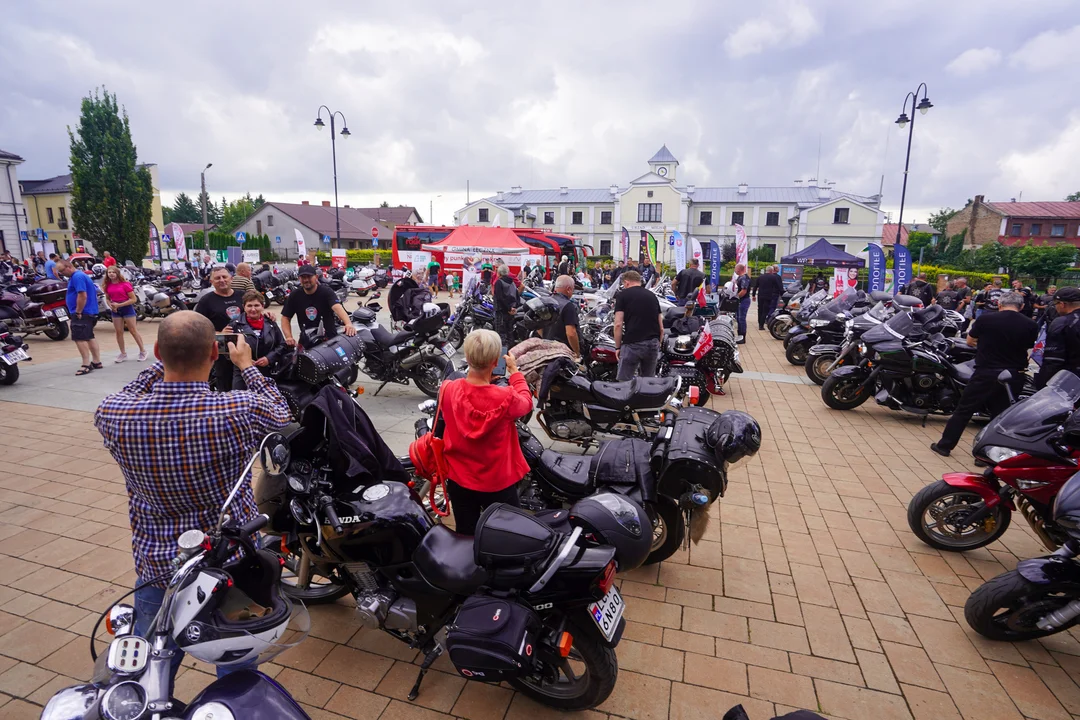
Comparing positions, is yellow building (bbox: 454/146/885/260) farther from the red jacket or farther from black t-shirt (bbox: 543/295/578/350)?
the red jacket

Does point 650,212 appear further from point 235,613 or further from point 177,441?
point 235,613

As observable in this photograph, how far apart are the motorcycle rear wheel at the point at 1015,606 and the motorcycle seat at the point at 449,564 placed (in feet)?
9.12

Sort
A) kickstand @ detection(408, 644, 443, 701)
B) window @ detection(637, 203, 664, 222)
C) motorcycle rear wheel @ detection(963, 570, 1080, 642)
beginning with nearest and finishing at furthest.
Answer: kickstand @ detection(408, 644, 443, 701)
motorcycle rear wheel @ detection(963, 570, 1080, 642)
window @ detection(637, 203, 664, 222)

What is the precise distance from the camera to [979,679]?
2.82 meters

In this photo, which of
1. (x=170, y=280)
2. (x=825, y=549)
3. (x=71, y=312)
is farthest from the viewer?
(x=170, y=280)

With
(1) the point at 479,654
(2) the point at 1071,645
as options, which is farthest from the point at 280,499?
(2) the point at 1071,645

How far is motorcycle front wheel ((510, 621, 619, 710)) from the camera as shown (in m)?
2.36

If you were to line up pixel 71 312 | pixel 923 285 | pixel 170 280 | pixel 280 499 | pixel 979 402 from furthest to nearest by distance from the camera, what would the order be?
pixel 170 280 < pixel 923 285 < pixel 71 312 < pixel 979 402 < pixel 280 499

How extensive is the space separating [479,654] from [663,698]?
1.10m

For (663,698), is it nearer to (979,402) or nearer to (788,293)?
(979,402)

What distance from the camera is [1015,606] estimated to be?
2969mm

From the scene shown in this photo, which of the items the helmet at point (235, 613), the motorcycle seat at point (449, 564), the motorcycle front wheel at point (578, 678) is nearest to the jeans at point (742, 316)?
the motorcycle front wheel at point (578, 678)

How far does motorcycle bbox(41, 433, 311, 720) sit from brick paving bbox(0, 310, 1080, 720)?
3.48 feet

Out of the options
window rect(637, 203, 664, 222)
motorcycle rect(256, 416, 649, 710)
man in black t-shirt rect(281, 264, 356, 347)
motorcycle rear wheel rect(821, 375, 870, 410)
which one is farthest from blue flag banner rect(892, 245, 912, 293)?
window rect(637, 203, 664, 222)
